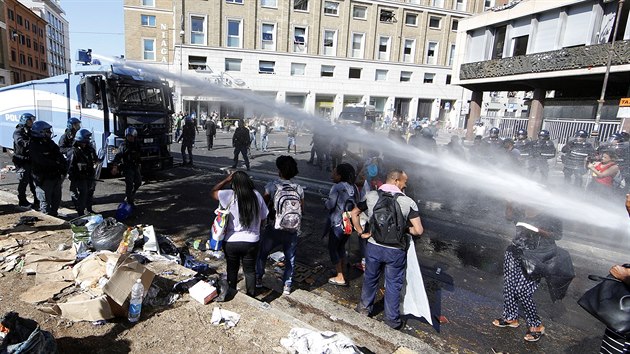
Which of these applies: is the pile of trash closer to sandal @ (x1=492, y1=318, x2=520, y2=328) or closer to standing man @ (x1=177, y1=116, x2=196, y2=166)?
sandal @ (x1=492, y1=318, x2=520, y2=328)

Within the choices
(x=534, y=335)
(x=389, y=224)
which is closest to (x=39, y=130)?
(x=389, y=224)

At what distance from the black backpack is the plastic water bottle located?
8.23ft

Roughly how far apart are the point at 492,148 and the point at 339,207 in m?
8.27

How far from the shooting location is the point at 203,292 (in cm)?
394

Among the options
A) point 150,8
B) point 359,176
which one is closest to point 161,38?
point 150,8

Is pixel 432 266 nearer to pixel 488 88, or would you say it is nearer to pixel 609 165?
pixel 609 165

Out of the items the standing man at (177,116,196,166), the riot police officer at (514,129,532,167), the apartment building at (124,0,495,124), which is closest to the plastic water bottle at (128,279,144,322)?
the standing man at (177,116,196,166)

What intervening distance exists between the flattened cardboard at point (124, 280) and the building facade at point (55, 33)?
9188 centimetres

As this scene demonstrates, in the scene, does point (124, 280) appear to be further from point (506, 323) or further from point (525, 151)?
point (525, 151)

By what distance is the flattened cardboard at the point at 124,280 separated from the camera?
11.4 ft

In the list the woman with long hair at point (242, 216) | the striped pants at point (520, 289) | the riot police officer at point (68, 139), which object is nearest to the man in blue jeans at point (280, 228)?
the woman with long hair at point (242, 216)

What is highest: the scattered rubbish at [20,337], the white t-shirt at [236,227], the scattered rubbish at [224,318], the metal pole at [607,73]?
the metal pole at [607,73]

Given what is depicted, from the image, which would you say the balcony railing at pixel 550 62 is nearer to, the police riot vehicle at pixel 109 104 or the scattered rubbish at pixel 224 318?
the police riot vehicle at pixel 109 104

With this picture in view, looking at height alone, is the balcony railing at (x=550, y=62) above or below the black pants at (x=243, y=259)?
above
